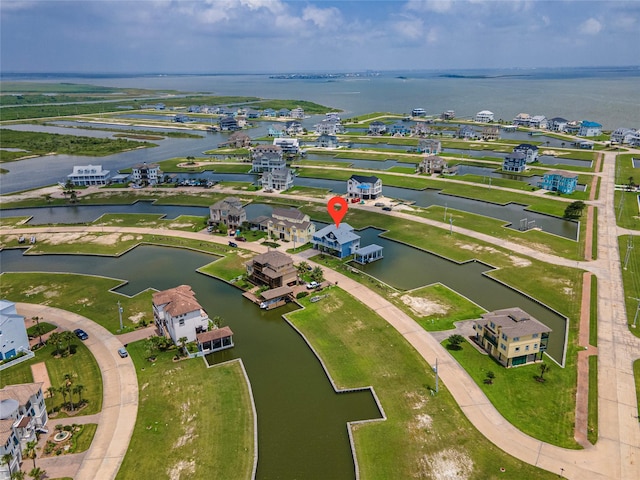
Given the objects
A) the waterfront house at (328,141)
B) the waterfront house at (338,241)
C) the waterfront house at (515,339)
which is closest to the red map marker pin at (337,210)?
the waterfront house at (338,241)

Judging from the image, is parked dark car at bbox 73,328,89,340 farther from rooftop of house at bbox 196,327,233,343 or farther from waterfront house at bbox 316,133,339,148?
waterfront house at bbox 316,133,339,148

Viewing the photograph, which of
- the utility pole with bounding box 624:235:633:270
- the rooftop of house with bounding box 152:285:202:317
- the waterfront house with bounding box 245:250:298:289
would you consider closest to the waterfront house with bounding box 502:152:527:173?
the utility pole with bounding box 624:235:633:270

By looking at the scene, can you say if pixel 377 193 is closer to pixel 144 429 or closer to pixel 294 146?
pixel 294 146

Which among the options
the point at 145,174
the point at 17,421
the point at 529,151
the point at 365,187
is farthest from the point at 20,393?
the point at 529,151

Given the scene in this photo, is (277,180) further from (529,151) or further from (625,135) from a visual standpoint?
(625,135)

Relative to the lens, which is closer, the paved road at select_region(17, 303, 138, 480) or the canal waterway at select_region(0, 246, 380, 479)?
the paved road at select_region(17, 303, 138, 480)
